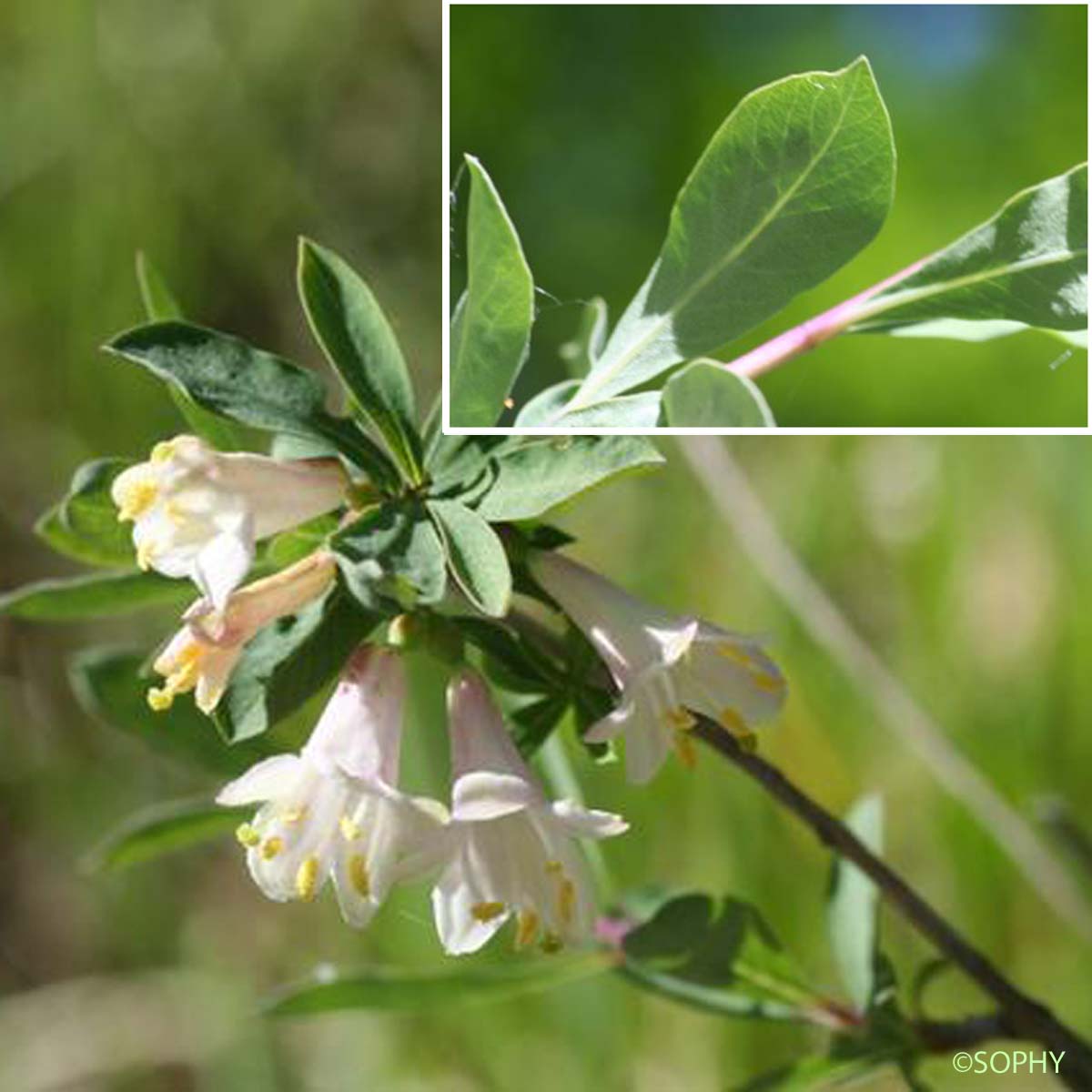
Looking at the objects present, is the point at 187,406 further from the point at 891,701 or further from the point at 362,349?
the point at 891,701

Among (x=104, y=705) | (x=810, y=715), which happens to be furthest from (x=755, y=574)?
(x=104, y=705)

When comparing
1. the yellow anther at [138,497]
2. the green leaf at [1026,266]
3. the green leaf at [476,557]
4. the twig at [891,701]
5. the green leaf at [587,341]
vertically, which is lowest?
the twig at [891,701]

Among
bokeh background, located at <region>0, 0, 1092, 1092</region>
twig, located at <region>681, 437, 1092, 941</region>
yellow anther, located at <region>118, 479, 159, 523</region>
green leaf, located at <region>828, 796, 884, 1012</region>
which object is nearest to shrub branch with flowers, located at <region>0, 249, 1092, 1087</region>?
yellow anther, located at <region>118, 479, 159, 523</region>

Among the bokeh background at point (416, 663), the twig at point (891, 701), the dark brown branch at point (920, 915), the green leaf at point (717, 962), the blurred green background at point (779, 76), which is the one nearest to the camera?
the dark brown branch at point (920, 915)

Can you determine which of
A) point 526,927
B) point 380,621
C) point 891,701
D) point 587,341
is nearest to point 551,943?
point 526,927

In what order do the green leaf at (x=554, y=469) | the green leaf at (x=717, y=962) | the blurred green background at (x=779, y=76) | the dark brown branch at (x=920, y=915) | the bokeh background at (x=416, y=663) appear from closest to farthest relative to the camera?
the green leaf at (x=554, y=469) < the dark brown branch at (x=920, y=915) < the green leaf at (x=717, y=962) < the blurred green background at (x=779, y=76) < the bokeh background at (x=416, y=663)

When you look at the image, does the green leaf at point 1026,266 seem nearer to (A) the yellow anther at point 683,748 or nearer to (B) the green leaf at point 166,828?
(A) the yellow anther at point 683,748

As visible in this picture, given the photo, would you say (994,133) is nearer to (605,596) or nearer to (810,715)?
(810,715)

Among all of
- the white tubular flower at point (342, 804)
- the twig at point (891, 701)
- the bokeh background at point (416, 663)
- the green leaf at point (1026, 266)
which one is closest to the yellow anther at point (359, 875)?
the white tubular flower at point (342, 804)
